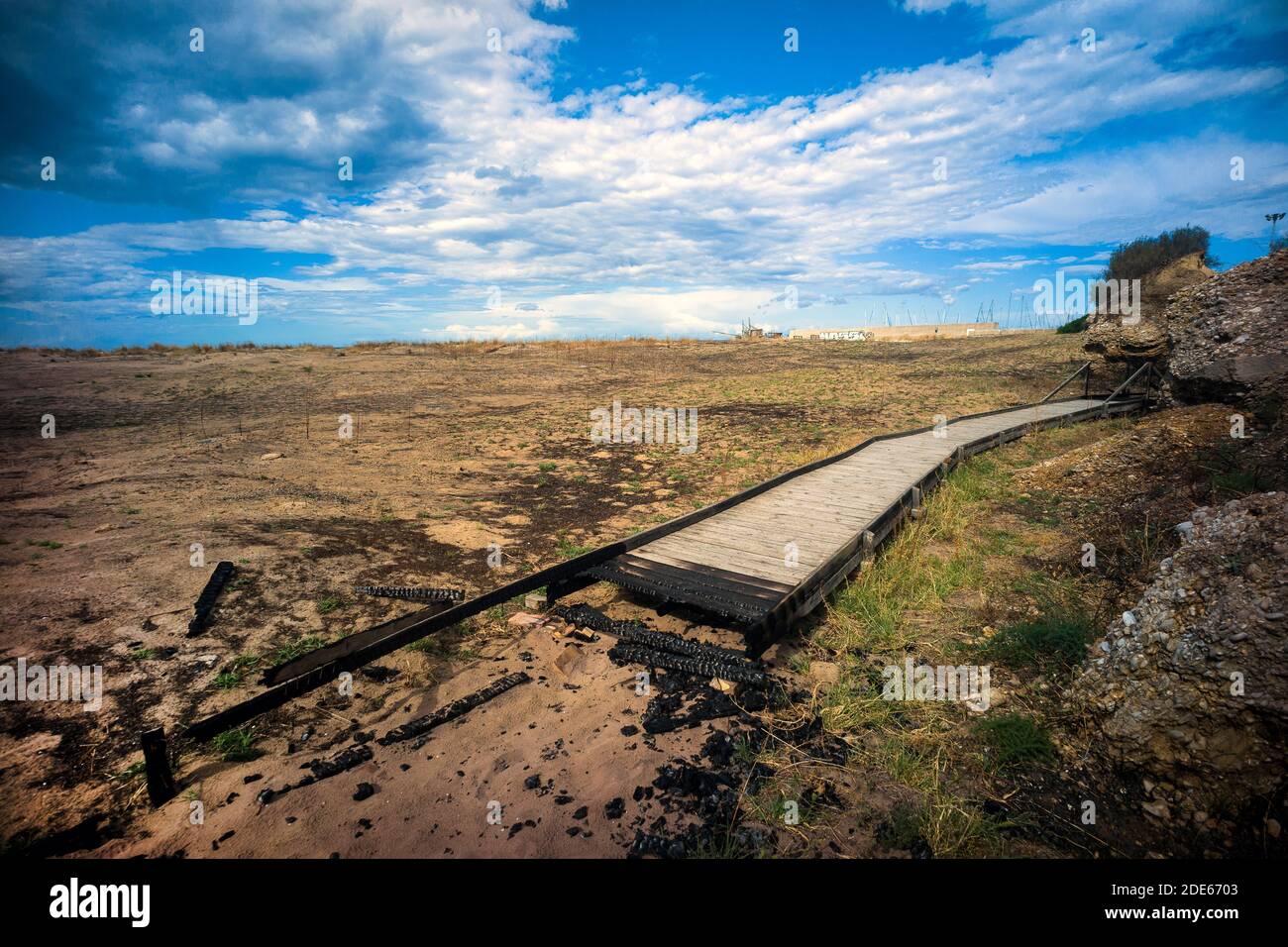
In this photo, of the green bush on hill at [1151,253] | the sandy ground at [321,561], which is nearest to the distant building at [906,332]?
the green bush on hill at [1151,253]

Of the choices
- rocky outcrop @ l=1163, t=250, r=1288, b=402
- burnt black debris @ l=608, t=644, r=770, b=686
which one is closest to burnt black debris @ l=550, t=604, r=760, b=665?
burnt black debris @ l=608, t=644, r=770, b=686

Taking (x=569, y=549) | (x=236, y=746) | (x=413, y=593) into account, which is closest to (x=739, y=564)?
(x=569, y=549)

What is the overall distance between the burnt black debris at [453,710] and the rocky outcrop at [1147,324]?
21.1 m

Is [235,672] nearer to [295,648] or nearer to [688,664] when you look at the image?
[295,648]

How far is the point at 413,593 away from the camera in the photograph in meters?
6.98

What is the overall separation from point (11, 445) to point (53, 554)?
11.3m

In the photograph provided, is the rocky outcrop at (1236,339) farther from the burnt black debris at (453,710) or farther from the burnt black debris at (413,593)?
the burnt black debris at (413,593)

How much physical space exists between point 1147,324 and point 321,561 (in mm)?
24719

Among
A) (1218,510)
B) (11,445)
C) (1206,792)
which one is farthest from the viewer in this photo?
(11,445)

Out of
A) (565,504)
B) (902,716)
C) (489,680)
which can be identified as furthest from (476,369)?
(902,716)

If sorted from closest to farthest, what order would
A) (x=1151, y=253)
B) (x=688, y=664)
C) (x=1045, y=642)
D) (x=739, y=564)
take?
1. (x=1045, y=642)
2. (x=688, y=664)
3. (x=739, y=564)
4. (x=1151, y=253)

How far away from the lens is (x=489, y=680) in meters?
5.58

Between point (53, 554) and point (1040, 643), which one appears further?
point (53, 554)
